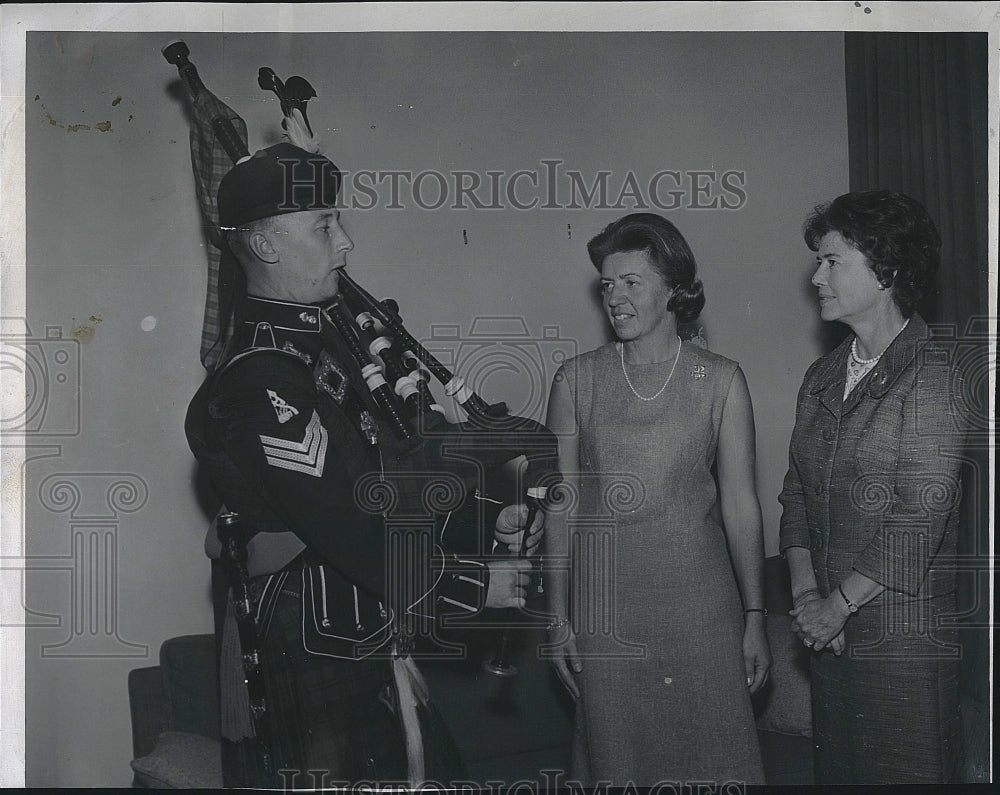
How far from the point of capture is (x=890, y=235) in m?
1.94

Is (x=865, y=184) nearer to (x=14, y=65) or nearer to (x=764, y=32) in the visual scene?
(x=764, y=32)

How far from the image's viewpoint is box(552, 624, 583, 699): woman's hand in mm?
1931

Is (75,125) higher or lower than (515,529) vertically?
higher

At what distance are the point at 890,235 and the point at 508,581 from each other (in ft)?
3.37

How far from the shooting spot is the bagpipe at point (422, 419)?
1.92 meters

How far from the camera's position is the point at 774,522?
196 cm

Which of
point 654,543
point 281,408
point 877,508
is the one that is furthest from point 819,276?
point 281,408

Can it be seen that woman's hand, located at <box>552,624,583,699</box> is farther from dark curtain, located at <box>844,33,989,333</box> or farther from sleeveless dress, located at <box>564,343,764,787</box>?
dark curtain, located at <box>844,33,989,333</box>

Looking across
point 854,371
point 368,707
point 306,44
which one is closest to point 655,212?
point 854,371

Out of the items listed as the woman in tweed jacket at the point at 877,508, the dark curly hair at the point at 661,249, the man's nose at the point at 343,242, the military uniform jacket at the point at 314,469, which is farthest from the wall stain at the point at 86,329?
the woman in tweed jacket at the point at 877,508

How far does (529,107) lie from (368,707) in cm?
124

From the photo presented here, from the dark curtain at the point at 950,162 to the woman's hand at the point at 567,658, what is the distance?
791mm

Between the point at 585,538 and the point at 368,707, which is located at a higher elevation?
the point at 585,538

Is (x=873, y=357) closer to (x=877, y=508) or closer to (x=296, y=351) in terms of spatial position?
(x=877, y=508)
